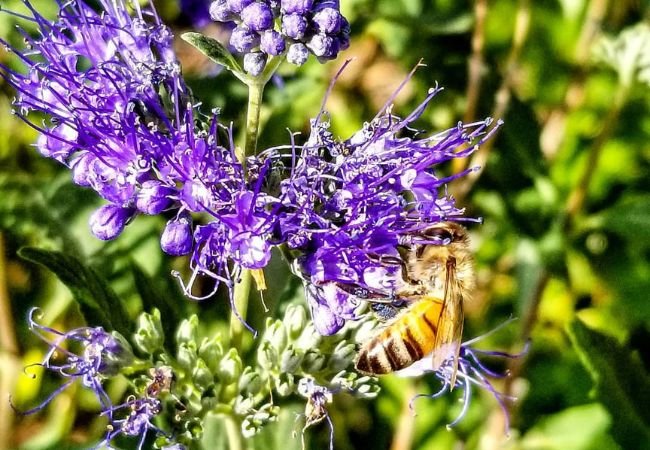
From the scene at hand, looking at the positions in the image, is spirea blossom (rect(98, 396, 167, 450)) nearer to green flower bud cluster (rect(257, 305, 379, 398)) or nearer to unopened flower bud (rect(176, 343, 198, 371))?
unopened flower bud (rect(176, 343, 198, 371))

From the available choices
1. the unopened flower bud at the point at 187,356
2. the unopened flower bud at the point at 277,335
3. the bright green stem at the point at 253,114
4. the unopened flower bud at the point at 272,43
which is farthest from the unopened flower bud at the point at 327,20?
the unopened flower bud at the point at 187,356

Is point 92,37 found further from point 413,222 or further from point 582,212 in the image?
point 582,212

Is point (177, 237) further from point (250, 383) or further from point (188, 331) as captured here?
point (250, 383)

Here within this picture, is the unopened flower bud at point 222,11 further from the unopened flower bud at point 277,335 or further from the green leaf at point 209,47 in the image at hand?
the unopened flower bud at point 277,335

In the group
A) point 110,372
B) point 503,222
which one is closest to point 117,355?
point 110,372

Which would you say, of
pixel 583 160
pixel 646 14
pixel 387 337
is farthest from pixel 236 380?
pixel 646 14
